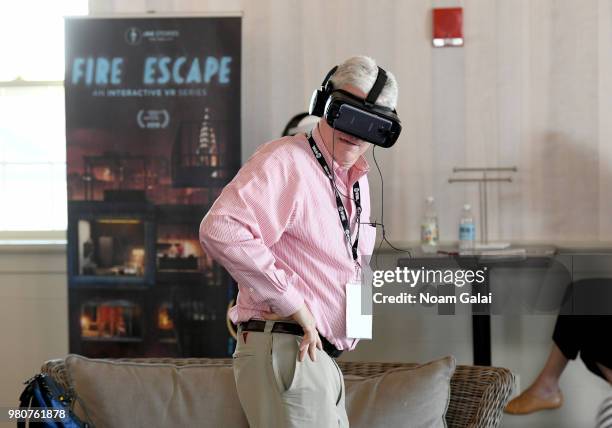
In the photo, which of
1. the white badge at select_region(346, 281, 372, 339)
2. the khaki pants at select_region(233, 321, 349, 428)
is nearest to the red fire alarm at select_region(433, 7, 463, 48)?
the white badge at select_region(346, 281, 372, 339)

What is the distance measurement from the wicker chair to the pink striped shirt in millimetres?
787

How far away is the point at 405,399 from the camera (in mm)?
2408

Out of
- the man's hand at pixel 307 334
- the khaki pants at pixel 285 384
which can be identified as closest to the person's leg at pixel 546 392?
the khaki pants at pixel 285 384

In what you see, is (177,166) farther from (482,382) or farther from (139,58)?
(482,382)

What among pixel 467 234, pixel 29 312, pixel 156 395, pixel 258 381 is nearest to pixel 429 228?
pixel 467 234

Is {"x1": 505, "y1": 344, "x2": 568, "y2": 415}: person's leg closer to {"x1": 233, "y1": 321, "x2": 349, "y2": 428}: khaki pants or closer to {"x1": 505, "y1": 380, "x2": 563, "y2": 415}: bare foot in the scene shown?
{"x1": 505, "y1": 380, "x2": 563, "y2": 415}: bare foot

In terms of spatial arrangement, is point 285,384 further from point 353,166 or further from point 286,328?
point 353,166

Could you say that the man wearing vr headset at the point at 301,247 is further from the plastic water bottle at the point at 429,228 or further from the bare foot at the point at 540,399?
the bare foot at the point at 540,399

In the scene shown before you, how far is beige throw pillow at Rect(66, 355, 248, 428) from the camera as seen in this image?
2412mm

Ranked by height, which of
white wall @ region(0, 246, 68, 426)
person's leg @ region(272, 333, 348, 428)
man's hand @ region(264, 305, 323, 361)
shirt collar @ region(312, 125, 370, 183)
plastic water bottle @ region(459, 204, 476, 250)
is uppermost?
shirt collar @ region(312, 125, 370, 183)

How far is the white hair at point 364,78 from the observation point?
5.56ft

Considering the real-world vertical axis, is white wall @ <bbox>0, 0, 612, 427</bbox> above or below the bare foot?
above

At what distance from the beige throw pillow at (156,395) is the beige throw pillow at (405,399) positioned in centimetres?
34

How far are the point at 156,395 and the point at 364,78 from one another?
1245mm
